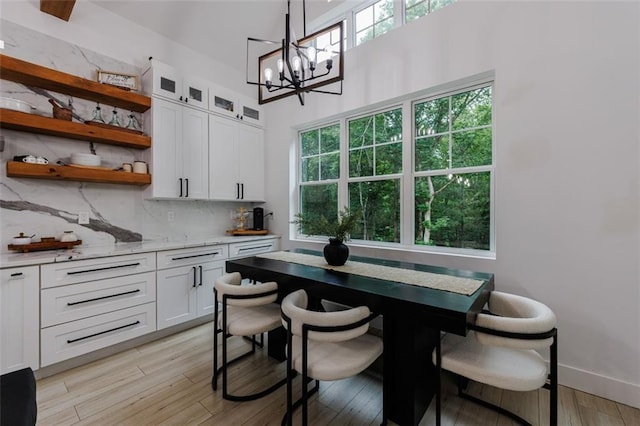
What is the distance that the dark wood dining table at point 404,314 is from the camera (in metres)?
1.36

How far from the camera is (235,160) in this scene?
3.75 metres

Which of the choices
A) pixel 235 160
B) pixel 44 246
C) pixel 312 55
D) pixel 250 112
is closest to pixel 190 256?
pixel 44 246

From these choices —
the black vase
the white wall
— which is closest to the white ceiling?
the white wall

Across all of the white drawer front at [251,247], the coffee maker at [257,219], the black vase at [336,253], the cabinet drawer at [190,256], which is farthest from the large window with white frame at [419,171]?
the cabinet drawer at [190,256]

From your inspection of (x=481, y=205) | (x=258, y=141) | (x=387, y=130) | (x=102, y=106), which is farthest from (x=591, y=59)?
(x=102, y=106)

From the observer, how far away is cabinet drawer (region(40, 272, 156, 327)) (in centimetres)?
210

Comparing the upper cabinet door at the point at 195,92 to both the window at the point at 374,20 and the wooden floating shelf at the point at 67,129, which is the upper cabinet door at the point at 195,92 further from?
the window at the point at 374,20

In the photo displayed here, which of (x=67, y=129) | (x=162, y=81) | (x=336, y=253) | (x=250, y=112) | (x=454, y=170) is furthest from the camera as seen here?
(x=250, y=112)

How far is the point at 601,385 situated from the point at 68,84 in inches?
190

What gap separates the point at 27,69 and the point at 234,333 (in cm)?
273

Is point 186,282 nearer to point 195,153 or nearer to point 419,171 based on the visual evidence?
point 195,153

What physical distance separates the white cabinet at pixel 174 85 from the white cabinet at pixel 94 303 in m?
1.78

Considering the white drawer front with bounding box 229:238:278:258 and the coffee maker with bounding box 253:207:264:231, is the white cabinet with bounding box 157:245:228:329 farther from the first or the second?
the coffee maker with bounding box 253:207:264:231

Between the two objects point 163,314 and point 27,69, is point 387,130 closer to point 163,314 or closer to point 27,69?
point 163,314
